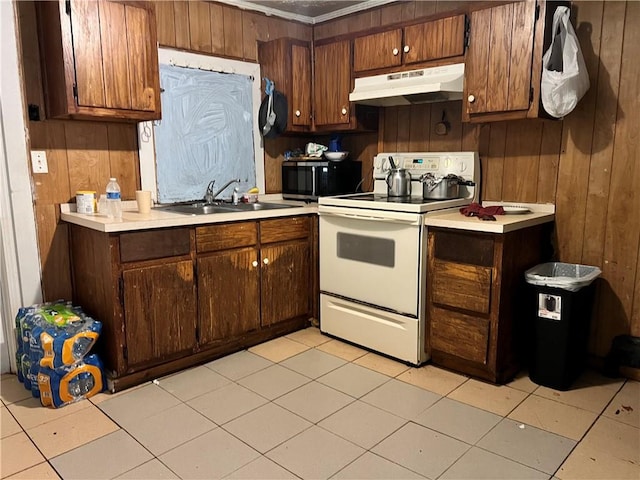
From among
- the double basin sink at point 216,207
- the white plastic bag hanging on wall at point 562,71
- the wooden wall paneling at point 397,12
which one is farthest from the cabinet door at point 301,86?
the white plastic bag hanging on wall at point 562,71

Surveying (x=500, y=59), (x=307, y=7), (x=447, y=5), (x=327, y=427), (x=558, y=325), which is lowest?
(x=327, y=427)

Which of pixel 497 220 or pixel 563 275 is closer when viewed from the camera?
pixel 497 220

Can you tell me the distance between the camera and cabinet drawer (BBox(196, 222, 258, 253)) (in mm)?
2678

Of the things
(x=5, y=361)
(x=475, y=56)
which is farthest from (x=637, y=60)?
(x=5, y=361)

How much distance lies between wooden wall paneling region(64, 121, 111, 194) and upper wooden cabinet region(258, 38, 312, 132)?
4.29 feet

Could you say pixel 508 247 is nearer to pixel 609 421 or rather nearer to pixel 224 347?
pixel 609 421

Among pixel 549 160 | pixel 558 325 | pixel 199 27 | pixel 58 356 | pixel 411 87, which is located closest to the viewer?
pixel 58 356

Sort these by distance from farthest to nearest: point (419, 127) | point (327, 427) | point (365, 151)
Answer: point (365, 151) < point (419, 127) < point (327, 427)

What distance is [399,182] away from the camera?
10.3 ft

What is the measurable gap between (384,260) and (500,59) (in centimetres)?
127

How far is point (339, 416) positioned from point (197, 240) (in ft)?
3.97

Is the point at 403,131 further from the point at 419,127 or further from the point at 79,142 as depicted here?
the point at 79,142

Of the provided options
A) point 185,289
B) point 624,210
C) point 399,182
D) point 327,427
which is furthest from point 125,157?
point 624,210

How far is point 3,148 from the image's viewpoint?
2.52 metres
